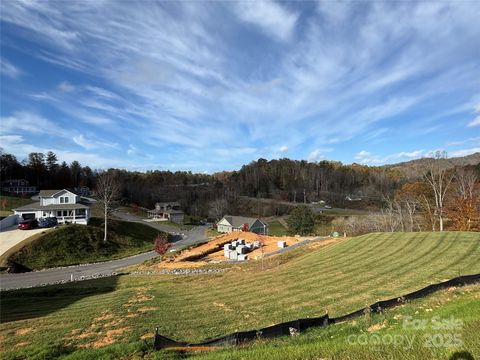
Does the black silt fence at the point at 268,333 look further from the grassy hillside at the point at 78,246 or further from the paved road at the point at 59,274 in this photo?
the grassy hillside at the point at 78,246

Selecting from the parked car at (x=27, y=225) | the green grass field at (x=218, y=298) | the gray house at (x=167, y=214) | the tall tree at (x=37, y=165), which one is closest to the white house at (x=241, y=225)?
the gray house at (x=167, y=214)

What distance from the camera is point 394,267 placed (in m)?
21.2

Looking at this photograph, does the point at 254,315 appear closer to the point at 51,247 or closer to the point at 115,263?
the point at 115,263

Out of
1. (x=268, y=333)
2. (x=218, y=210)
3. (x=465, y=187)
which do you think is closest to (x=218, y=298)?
(x=268, y=333)

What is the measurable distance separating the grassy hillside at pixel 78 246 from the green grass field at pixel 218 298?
14510 mm

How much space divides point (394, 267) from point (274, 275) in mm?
8050

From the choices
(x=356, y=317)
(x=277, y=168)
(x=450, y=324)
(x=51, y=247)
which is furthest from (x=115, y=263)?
(x=277, y=168)

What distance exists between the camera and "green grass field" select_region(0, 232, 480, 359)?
40.2ft

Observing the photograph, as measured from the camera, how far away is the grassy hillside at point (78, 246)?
39.2 m

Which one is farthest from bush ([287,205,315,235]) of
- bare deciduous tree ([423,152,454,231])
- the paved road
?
the paved road

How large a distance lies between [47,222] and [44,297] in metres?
30.3

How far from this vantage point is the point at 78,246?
4447 cm

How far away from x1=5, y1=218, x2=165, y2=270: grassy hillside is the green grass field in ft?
47.6

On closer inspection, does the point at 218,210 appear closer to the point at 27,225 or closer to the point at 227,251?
the point at 27,225
